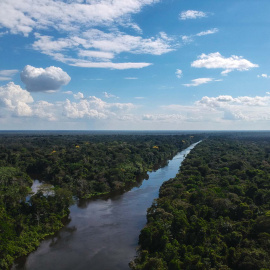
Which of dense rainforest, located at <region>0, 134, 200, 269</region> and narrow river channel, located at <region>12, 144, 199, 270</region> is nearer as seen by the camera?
narrow river channel, located at <region>12, 144, 199, 270</region>

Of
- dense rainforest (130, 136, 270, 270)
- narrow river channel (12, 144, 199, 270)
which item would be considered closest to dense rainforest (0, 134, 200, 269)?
narrow river channel (12, 144, 199, 270)

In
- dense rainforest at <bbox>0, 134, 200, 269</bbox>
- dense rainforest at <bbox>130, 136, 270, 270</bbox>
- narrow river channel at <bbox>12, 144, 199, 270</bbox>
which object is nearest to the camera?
dense rainforest at <bbox>130, 136, 270, 270</bbox>

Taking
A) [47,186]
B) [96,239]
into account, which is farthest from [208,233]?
[47,186]

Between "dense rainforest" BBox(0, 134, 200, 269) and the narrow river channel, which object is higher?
"dense rainforest" BBox(0, 134, 200, 269)

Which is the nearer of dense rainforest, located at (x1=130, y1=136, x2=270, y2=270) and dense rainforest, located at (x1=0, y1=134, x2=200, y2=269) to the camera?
dense rainforest, located at (x1=130, y1=136, x2=270, y2=270)

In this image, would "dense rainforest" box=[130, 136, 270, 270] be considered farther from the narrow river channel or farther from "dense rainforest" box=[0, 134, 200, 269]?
"dense rainforest" box=[0, 134, 200, 269]

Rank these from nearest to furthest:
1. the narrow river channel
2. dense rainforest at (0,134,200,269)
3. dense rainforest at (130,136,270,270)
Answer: dense rainforest at (130,136,270,270), the narrow river channel, dense rainforest at (0,134,200,269)

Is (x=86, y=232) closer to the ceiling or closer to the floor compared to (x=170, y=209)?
closer to the floor

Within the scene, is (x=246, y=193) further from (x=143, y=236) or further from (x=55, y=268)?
(x=55, y=268)

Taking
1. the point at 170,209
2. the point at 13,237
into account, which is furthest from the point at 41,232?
the point at 170,209
